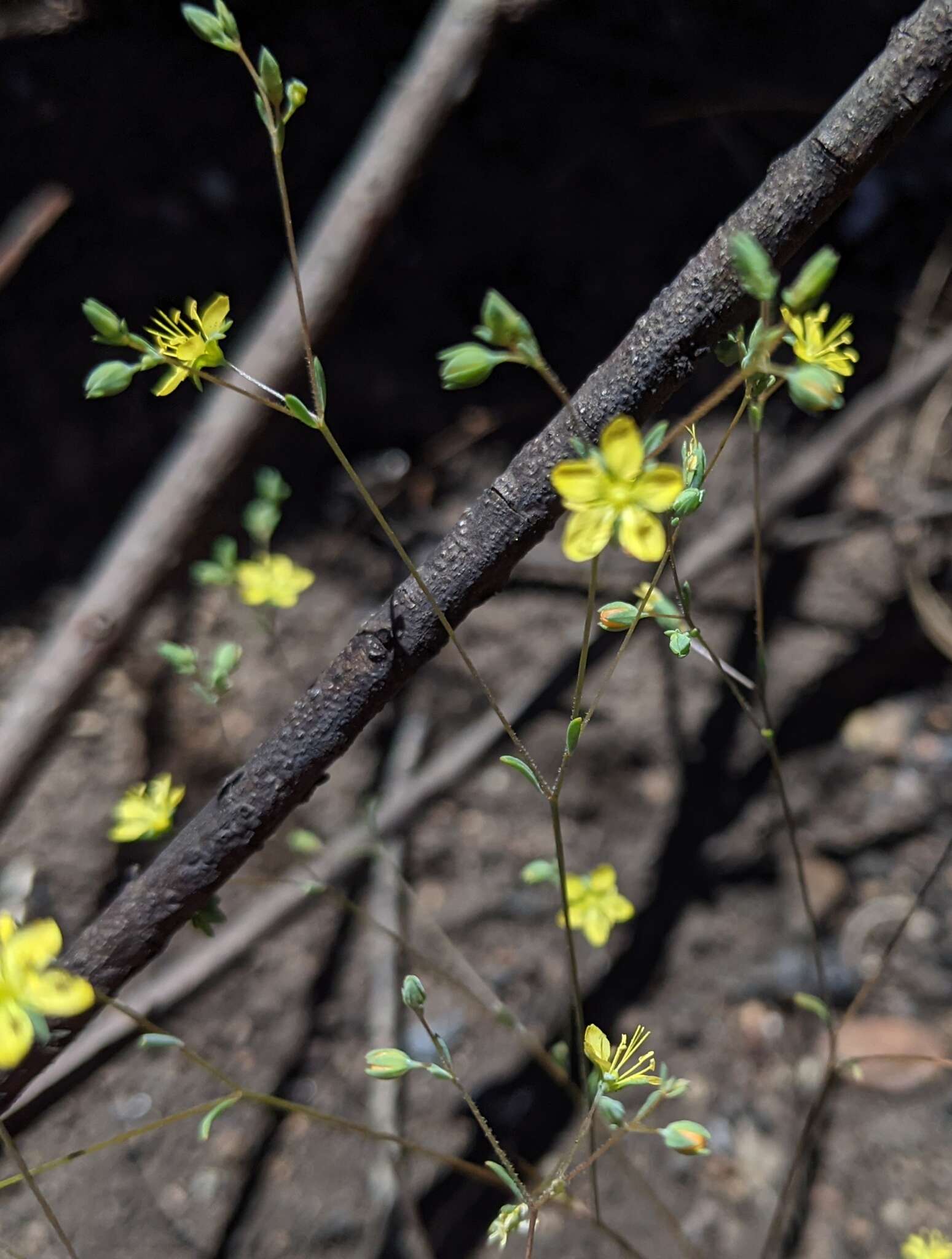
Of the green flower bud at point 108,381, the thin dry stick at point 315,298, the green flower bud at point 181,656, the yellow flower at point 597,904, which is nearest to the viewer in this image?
the green flower bud at point 108,381

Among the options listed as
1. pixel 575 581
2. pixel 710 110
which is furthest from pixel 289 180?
pixel 575 581

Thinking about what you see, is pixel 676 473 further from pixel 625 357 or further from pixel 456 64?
pixel 456 64

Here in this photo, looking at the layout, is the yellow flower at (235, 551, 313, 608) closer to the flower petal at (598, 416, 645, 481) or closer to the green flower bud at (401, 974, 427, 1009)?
the green flower bud at (401, 974, 427, 1009)

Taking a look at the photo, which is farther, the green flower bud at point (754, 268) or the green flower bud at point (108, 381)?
the green flower bud at point (108, 381)

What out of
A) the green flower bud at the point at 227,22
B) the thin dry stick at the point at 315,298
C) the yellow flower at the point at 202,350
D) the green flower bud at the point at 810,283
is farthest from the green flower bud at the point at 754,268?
the thin dry stick at the point at 315,298

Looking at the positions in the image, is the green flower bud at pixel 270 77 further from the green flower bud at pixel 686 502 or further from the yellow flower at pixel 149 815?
the yellow flower at pixel 149 815

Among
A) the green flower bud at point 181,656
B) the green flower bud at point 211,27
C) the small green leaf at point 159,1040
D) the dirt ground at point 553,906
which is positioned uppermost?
the green flower bud at point 211,27

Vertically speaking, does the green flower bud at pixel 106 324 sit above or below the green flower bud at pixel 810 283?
below

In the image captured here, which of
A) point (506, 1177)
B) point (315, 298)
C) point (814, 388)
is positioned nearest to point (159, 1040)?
point (506, 1177)

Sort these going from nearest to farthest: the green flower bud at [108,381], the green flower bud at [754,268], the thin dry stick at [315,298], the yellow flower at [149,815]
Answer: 1. the green flower bud at [754,268]
2. the green flower bud at [108,381]
3. the yellow flower at [149,815]
4. the thin dry stick at [315,298]
